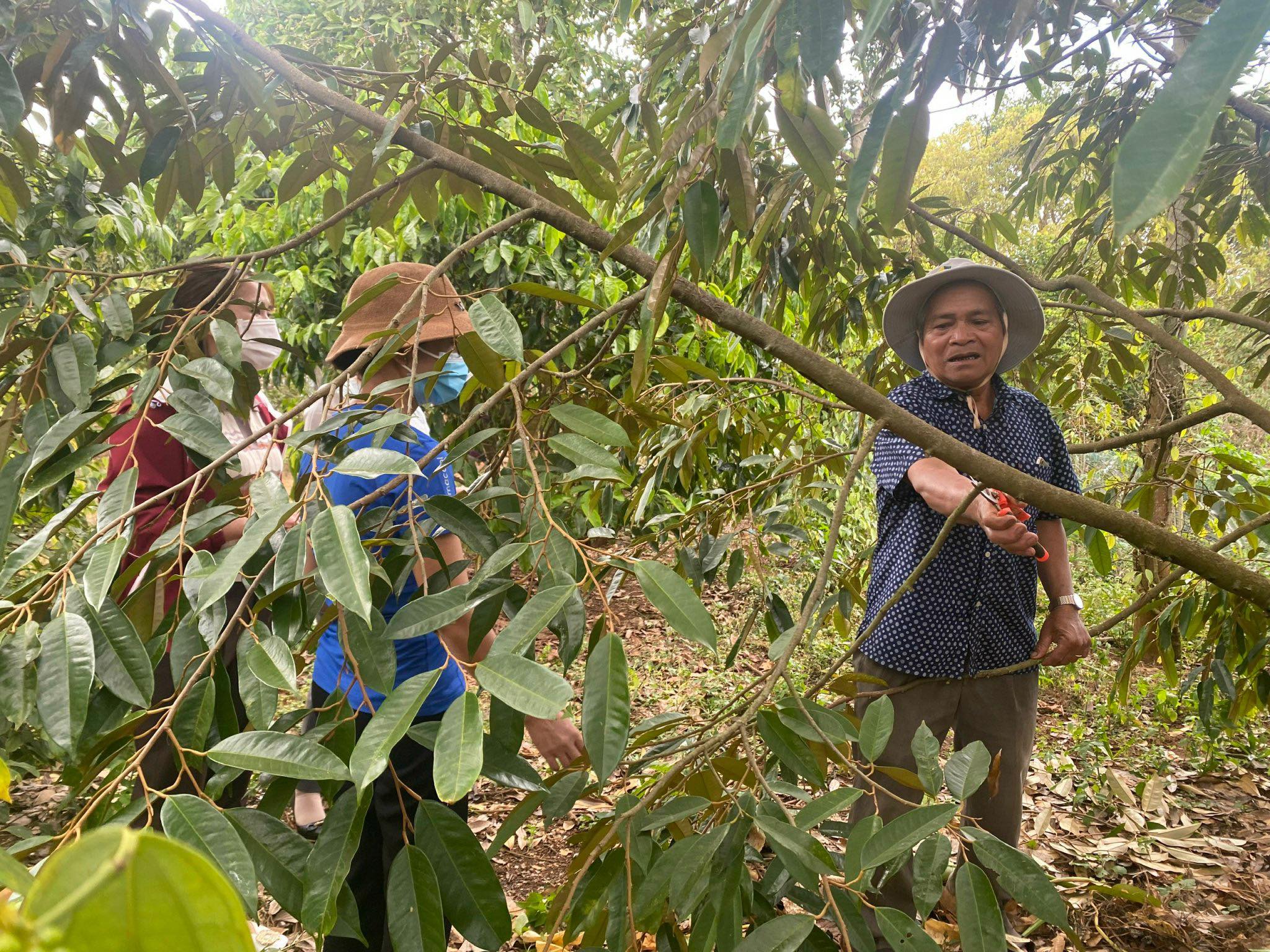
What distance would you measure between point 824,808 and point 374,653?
0.48 m

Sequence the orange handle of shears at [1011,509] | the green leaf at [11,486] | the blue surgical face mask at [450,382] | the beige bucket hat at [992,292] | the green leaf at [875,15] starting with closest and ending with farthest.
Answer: the green leaf at [875,15] < the green leaf at [11,486] < the orange handle of shears at [1011,509] < the blue surgical face mask at [450,382] < the beige bucket hat at [992,292]

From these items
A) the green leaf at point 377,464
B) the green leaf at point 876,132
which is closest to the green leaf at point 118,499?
the green leaf at point 377,464

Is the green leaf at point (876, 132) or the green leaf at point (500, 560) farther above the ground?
the green leaf at point (876, 132)

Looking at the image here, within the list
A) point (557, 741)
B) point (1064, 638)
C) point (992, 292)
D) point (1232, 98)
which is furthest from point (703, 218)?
point (1064, 638)

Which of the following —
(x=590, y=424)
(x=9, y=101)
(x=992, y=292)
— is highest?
(x=992, y=292)

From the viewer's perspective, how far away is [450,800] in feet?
1.59

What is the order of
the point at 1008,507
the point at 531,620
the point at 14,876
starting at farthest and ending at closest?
the point at 1008,507 → the point at 531,620 → the point at 14,876

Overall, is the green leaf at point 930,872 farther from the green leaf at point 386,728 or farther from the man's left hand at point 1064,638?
the man's left hand at point 1064,638

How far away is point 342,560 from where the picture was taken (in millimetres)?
592

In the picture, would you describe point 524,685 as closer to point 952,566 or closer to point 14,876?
point 14,876

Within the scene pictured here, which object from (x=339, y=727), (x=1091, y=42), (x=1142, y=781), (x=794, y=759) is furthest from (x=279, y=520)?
(x=1142, y=781)

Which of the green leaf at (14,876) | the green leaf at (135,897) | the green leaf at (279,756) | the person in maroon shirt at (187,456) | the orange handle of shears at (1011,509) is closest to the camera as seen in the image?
the green leaf at (135,897)

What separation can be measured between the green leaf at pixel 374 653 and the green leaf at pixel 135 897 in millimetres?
471

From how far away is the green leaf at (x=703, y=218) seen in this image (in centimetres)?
98
